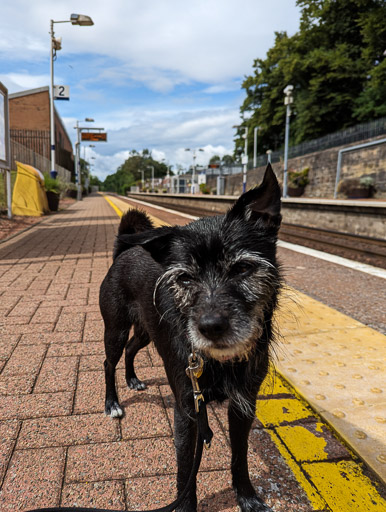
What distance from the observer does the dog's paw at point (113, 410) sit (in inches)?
99.5

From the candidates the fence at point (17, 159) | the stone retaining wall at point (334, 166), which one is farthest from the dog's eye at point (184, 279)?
the stone retaining wall at point (334, 166)

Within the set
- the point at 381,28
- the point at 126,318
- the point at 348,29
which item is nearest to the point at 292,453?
the point at 126,318

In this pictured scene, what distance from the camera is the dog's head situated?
1.63 meters

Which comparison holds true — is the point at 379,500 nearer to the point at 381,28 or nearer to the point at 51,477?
the point at 51,477

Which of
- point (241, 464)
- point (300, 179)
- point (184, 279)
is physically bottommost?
point (241, 464)

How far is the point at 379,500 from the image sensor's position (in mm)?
1813

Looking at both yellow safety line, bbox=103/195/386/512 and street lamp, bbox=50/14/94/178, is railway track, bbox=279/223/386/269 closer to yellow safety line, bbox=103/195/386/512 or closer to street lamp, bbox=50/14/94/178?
yellow safety line, bbox=103/195/386/512

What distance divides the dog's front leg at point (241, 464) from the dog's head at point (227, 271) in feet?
1.36

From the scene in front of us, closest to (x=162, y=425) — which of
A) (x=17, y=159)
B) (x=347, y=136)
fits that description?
(x=17, y=159)

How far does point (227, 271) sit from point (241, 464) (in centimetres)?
106

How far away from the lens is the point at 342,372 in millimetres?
2938

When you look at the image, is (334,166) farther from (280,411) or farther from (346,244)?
(280,411)

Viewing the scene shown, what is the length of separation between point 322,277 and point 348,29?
148 ft

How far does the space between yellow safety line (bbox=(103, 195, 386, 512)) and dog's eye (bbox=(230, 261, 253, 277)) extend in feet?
3.89
